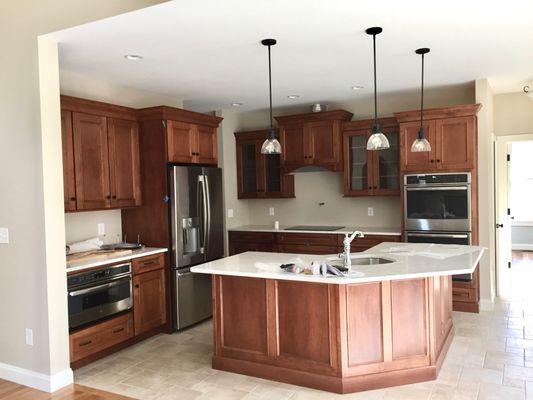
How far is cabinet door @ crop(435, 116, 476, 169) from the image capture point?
198 inches

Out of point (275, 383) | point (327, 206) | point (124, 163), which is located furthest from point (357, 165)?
point (275, 383)

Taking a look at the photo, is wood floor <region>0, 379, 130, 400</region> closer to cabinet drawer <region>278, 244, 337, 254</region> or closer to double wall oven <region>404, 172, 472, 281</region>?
cabinet drawer <region>278, 244, 337, 254</region>

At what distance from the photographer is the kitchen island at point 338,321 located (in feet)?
10.5

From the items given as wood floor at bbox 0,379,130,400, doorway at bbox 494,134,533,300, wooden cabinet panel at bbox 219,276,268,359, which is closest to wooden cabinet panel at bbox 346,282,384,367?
wooden cabinet panel at bbox 219,276,268,359

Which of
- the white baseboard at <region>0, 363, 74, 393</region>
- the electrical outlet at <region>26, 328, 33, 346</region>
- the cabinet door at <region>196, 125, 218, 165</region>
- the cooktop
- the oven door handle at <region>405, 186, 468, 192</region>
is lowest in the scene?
the white baseboard at <region>0, 363, 74, 393</region>

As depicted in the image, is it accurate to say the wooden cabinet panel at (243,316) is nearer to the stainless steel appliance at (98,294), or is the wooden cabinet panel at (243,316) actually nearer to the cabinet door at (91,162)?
the stainless steel appliance at (98,294)

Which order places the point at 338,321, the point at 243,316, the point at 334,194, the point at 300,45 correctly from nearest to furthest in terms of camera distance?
the point at 338,321 < the point at 243,316 < the point at 300,45 < the point at 334,194

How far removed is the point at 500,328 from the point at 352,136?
9.03 ft

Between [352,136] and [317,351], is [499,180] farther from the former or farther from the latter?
[317,351]

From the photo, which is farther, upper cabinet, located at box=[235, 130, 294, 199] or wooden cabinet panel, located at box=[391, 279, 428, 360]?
upper cabinet, located at box=[235, 130, 294, 199]

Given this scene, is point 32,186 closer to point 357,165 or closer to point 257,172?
point 257,172

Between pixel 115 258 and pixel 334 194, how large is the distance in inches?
130

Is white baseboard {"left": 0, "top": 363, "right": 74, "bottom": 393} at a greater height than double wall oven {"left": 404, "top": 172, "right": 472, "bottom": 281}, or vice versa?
double wall oven {"left": 404, "top": 172, "right": 472, "bottom": 281}

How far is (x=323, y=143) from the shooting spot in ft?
19.7
